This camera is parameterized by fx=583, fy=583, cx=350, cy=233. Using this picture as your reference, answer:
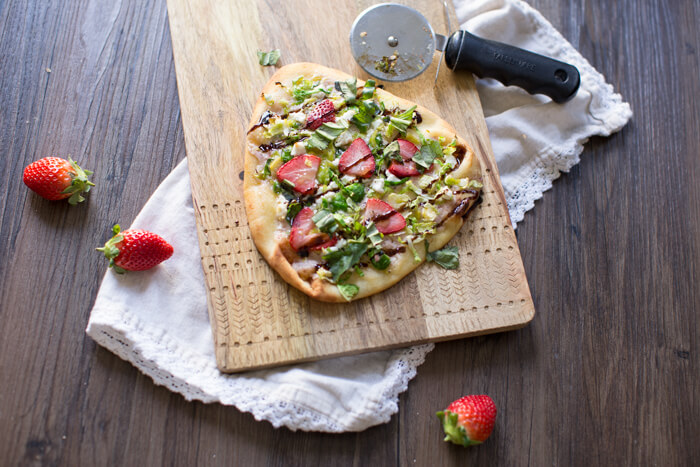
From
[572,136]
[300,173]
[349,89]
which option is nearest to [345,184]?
[300,173]

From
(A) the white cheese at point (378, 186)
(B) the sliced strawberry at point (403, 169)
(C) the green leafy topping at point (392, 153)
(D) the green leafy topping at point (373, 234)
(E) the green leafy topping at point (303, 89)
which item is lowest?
(D) the green leafy topping at point (373, 234)

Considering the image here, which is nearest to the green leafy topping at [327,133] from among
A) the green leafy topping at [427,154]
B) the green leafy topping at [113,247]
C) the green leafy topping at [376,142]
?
the green leafy topping at [376,142]

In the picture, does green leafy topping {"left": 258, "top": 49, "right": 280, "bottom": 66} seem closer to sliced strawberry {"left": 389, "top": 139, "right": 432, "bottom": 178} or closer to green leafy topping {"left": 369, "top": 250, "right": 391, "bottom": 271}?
sliced strawberry {"left": 389, "top": 139, "right": 432, "bottom": 178}

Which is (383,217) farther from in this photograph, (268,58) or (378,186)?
(268,58)

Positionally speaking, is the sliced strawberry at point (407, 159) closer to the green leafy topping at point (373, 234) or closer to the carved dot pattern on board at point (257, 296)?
the green leafy topping at point (373, 234)

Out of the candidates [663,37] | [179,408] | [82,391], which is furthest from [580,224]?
[82,391]

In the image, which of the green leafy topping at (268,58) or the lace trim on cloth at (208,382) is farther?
the green leafy topping at (268,58)

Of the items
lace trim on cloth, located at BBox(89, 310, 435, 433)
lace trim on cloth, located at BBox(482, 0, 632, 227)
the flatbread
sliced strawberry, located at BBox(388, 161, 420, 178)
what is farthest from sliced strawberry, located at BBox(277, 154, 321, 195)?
lace trim on cloth, located at BBox(482, 0, 632, 227)
